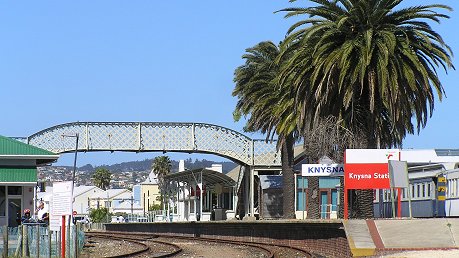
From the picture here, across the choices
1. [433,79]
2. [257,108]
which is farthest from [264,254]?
[257,108]

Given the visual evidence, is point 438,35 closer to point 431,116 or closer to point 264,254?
point 431,116

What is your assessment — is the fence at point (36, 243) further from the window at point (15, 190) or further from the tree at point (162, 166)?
the tree at point (162, 166)

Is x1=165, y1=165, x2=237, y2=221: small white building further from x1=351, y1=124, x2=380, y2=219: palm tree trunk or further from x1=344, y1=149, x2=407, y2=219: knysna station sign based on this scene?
x1=344, y1=149, x2=407, y2=219: knysna station sign

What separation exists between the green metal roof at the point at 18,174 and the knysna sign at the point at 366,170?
1965 cm

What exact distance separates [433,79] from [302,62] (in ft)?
17.0

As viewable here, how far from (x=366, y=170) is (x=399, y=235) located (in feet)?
19.0

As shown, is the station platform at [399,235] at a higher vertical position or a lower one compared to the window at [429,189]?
lower

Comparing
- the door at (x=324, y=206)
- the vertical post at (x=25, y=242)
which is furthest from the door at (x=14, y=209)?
the door at (x=324, y=206)

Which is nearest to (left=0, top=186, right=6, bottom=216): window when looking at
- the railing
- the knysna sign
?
the knysna sign

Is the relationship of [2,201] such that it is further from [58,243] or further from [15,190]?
[58,243]

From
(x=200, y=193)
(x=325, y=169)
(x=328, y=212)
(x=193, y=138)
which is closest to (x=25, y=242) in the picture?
(x=325, y=169)

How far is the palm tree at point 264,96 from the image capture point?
5241cm

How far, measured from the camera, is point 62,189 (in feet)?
71.6

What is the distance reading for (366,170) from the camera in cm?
2953
